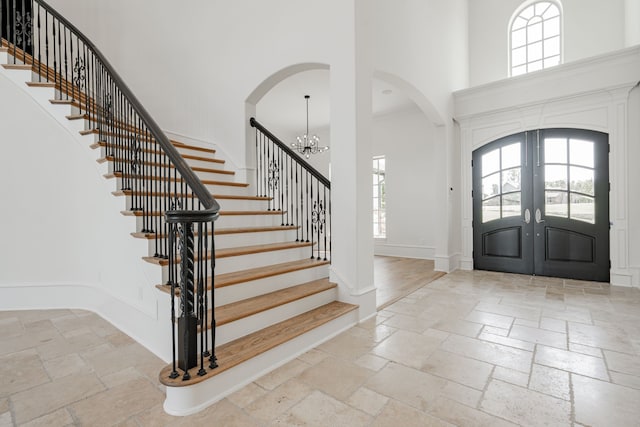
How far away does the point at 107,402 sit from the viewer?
1797 millimetres

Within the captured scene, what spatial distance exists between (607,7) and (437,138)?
3.30 meters

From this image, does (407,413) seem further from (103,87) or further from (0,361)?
(103,87)

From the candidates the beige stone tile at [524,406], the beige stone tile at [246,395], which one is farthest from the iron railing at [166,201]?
the beige stone tile at [524,406]

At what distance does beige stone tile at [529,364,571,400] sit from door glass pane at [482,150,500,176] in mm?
3988

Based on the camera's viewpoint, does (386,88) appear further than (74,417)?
Yes

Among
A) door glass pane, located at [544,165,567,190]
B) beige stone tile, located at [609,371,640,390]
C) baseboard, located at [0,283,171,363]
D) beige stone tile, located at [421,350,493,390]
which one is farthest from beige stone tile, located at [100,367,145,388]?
door glass pane, located at [544,165,567,190]

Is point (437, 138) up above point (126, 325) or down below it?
above

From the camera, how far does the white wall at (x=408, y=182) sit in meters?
6.76

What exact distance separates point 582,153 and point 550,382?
4.15m

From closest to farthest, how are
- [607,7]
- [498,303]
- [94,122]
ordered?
[94,122] → [498,303] → [607,7]

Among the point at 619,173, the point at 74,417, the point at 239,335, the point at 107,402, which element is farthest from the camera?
the point at 619,173

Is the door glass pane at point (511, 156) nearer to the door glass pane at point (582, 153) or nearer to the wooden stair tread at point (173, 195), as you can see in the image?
the door glass pane at point (582, 153)

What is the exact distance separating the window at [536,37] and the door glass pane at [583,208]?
260 centimetres

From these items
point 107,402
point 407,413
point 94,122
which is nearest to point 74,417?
point 107,402
